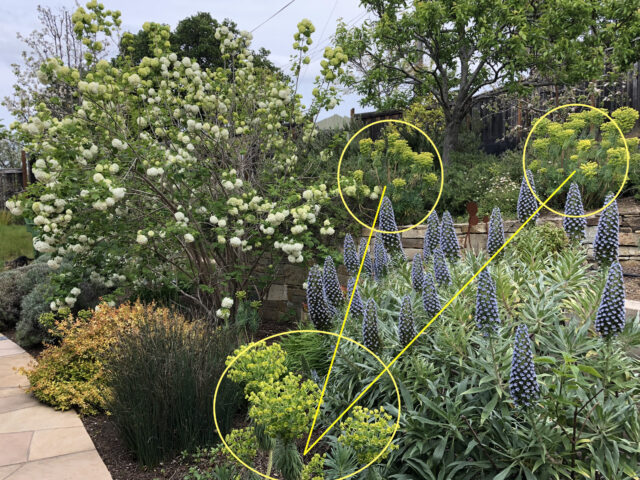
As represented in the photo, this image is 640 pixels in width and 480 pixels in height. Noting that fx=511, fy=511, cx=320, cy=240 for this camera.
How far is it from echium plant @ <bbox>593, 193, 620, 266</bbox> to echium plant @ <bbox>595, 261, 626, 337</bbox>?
0.41 meters

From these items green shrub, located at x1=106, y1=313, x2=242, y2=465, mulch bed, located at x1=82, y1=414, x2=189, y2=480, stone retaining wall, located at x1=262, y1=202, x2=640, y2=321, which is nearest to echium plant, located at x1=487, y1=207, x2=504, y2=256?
stone retaining wall, located at x1=262, y1=202, x2=640, y2=321

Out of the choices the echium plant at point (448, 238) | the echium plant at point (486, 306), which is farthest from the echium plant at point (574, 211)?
the echium plant at point (486, 306)

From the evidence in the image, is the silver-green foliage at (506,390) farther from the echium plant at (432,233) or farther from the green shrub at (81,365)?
the green shrub at (81,365)

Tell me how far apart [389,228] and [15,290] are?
584cm

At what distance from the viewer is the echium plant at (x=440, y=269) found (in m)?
2.37

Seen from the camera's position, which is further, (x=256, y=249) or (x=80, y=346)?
(x=256, y=249)

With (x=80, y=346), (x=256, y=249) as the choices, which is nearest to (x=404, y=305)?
→ (x=80, y=346)

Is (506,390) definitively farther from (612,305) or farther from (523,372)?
(612,305)

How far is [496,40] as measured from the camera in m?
6.80

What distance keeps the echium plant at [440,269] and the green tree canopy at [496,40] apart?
512cm

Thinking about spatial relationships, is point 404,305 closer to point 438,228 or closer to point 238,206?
point 438,228

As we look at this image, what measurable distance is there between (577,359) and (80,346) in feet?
11.3

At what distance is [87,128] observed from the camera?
4.67m

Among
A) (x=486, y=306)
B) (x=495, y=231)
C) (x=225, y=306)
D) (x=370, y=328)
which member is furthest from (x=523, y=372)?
(x=225, y=306)
